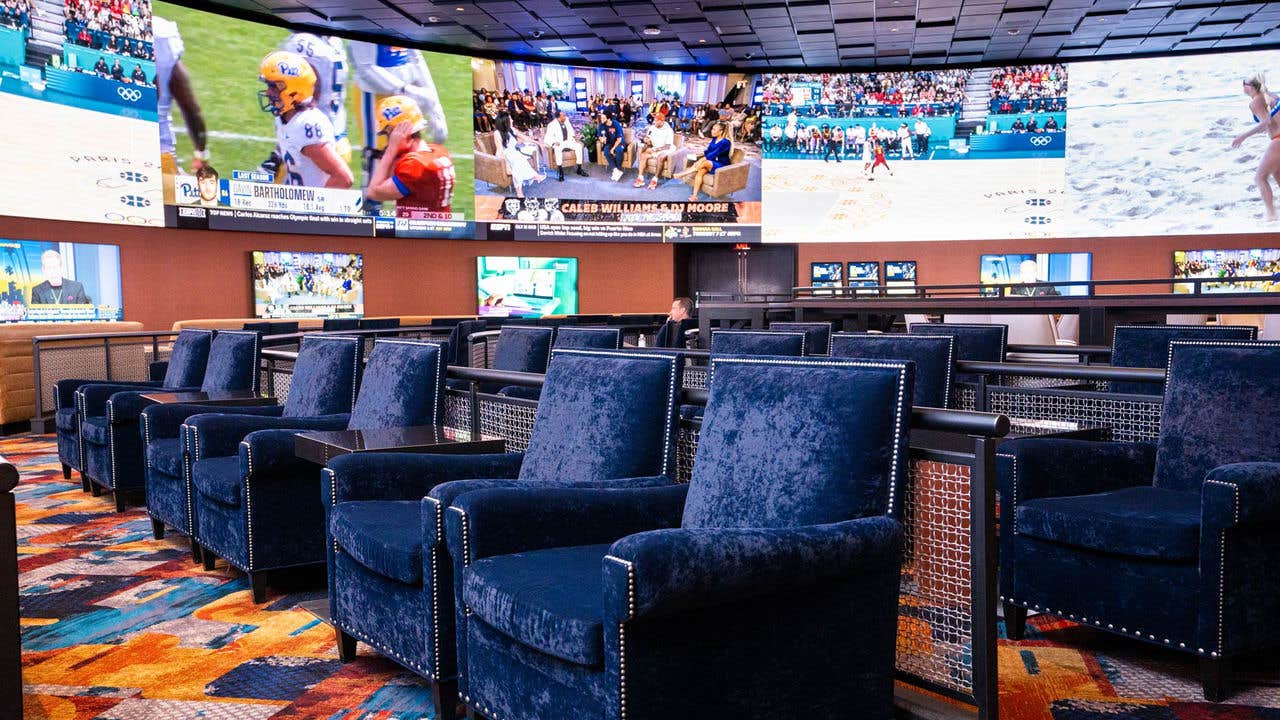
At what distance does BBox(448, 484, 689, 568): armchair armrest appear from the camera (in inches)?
88.2

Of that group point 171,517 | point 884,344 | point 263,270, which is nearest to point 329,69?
point 263,270

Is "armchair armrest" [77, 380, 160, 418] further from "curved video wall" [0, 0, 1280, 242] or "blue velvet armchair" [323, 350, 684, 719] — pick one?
"curved video wall" [0, 0, 1280, 242]

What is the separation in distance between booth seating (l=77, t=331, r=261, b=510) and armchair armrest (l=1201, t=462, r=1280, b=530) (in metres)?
4.40

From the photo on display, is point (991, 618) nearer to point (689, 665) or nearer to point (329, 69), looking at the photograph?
point (689, 665)

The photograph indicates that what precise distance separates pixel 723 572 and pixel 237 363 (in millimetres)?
4210

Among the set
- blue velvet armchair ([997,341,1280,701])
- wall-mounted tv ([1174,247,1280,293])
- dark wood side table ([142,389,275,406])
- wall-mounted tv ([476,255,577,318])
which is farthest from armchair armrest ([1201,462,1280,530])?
wall-mounted tv ([1174,247,1280,293])

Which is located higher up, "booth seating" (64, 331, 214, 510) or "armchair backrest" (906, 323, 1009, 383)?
"armchair backrest" (906, 323, 1009, 383)

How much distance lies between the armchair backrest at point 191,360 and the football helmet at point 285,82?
845cm

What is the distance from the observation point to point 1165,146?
16172 millimetres

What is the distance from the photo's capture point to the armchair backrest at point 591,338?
5.08 meters

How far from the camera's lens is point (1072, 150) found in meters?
16.5

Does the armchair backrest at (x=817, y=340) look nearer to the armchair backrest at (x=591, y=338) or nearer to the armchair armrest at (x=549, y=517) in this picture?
the armchair backrest at (x=591, y=338)

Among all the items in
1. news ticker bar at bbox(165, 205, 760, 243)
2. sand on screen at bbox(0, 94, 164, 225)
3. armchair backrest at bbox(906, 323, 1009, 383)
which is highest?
sand on screen at bbox(0, 94, 164, 225)

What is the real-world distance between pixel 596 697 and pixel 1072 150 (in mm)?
16928
